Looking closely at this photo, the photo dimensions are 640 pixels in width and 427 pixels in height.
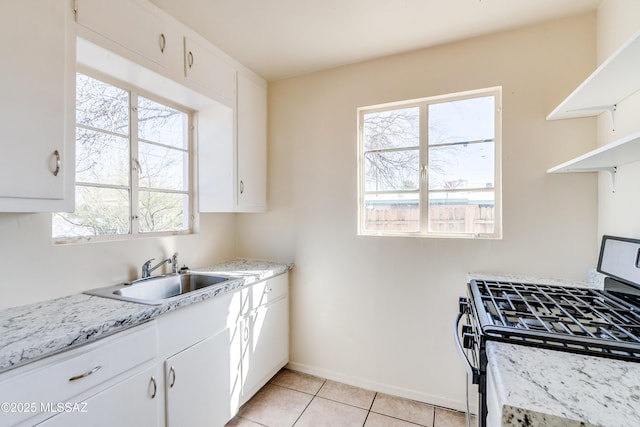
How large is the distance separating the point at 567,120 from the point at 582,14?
0.61 m

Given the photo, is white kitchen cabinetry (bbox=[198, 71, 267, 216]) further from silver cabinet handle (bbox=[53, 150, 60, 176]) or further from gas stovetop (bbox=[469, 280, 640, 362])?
gas stovetop (bbox=[469, 280, 640, 362])

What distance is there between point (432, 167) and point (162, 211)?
1.94m

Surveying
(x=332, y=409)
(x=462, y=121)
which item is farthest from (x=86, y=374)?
(x=462, y=121)

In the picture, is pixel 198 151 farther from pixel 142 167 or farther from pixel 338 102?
pixel 338 102

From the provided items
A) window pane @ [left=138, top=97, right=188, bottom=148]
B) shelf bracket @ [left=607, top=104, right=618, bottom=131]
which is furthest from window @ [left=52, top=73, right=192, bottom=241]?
shelf bracket @ [left=607, top=104, right=618, bottom=131]

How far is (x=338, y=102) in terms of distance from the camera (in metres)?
2.29

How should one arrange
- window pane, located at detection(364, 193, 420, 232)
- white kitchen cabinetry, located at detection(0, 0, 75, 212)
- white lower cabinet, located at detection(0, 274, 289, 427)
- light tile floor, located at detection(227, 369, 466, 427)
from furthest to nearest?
window pane, located at detection(364, 193, 420, 232)
light tile floor, located at detection(227, 369, 466, 427)
white kitchen cabinetry, located at detection(0, 0, 75, 212)
white lower cabinet, located at detection(0, 274, 289, 427)

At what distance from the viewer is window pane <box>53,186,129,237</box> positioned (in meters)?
1.49

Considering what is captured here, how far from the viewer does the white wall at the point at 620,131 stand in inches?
52.4

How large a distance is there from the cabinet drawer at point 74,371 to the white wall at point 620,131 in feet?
7.39

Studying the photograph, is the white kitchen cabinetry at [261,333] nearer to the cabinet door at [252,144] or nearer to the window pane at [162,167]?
the cabinet door at [252,144]

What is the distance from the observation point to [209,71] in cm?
195

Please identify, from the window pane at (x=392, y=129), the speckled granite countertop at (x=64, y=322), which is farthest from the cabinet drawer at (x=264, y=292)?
the window pane at (x=392, y=129)

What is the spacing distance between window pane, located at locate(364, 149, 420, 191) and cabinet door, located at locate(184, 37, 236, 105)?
3.78ft
